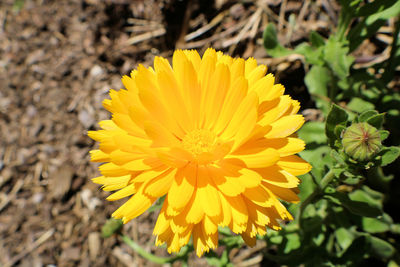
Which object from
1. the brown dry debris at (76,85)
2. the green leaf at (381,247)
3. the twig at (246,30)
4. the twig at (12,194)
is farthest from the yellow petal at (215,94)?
the twig at (12,194)

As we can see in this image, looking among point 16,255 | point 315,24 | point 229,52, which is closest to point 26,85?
point 16,255

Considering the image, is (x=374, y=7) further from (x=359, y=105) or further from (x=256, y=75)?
(x=256, y=75)

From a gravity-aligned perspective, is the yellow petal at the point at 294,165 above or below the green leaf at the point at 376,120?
below

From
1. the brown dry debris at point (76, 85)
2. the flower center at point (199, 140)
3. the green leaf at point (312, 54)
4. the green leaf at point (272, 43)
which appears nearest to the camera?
the flower center at point (199, 140)

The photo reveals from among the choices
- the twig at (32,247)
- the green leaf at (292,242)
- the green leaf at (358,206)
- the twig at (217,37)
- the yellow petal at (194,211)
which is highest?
the yellow petal at (194,211)

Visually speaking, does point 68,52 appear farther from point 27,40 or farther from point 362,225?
point 362,225

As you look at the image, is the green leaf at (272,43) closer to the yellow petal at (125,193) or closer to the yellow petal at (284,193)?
the yellow petal at (284,193)

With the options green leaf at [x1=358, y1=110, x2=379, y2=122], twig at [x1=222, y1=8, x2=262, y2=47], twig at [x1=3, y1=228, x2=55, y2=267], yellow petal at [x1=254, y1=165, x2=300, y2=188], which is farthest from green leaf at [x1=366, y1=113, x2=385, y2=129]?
twig at [x1=3, y1=228, x2=55, y2=267]
